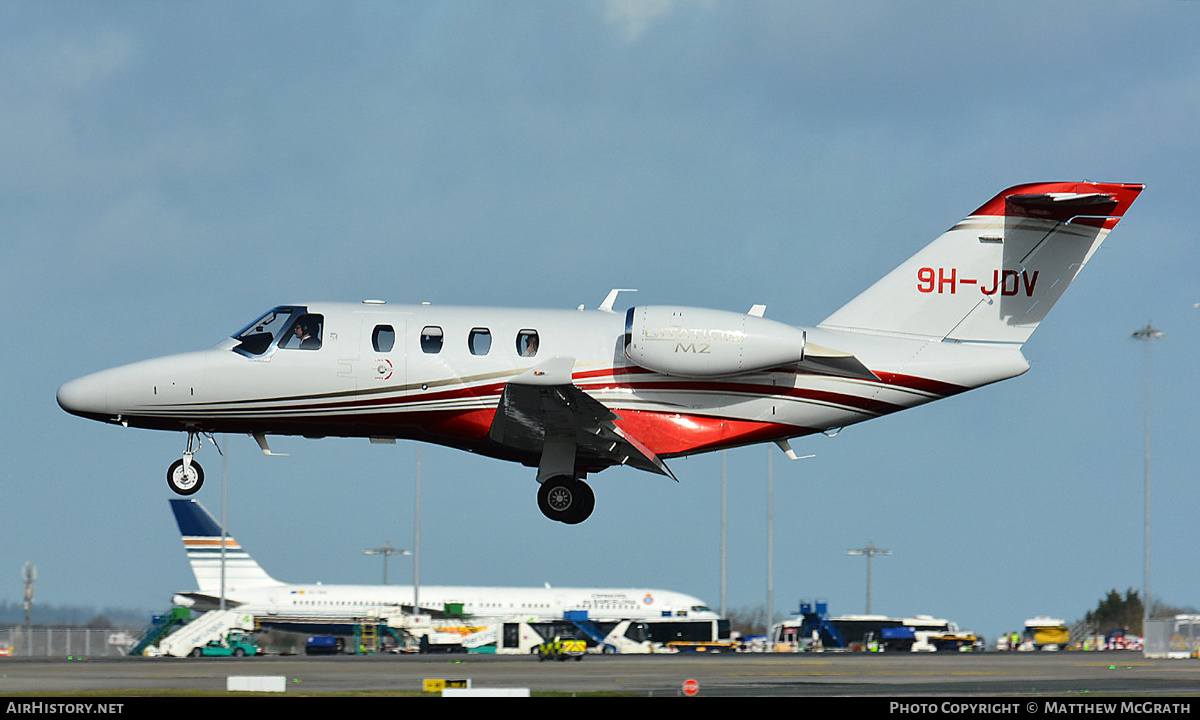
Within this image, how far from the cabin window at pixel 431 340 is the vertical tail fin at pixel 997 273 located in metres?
6.65

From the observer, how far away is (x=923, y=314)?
76.6 feet

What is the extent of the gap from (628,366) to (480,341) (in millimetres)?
2375

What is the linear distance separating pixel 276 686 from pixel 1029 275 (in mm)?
13582

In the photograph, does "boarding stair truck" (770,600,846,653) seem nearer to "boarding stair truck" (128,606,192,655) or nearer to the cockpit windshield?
"boarding stair truck" (128,606,192,655)

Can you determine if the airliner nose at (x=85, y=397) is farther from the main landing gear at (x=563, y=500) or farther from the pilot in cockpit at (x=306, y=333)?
the main landing gear at (x=563, y=500)

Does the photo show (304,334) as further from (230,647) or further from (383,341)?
(230,647)

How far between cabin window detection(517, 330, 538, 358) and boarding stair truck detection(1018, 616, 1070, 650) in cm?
4261

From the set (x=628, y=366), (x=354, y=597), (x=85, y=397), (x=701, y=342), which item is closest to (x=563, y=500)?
(x=628, y=366)

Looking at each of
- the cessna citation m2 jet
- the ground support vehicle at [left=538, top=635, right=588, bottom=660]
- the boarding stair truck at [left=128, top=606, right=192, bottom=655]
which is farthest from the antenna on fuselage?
the boarding stair truck at [left=128, top=606, right=192, bottom=655]

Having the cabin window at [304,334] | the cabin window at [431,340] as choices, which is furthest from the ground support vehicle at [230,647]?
the cabin window at [431,340]

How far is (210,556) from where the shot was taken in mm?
62375

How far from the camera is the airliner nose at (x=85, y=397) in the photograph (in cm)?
2308

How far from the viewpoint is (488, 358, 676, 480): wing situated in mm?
20297
